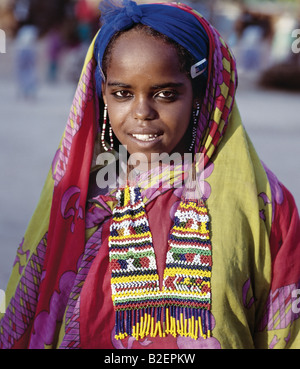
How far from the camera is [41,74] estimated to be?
19.5 m

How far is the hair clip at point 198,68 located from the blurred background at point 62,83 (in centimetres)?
263

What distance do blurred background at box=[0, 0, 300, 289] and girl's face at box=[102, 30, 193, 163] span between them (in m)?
2.49

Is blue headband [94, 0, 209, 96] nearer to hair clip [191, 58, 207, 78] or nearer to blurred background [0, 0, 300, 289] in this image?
hair clip [191, 58, 207, 78]

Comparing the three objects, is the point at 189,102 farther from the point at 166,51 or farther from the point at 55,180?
the point at 55,180

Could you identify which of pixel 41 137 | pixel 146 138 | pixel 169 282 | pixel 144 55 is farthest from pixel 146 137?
pixel 41 137

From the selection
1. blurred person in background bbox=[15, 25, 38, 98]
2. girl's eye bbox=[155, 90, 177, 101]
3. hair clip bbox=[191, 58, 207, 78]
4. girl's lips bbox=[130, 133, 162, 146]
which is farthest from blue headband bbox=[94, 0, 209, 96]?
blurred person in background bbox=[15, 25, 38, 98]

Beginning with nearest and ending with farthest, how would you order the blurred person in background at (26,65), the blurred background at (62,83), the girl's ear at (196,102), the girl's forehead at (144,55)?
the girl's forehead at (144,55), the girl's ear at (196,102), the blurred background at (62,83), the blurred person in background at (26,65)

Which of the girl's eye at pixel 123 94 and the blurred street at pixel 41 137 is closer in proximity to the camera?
the girl's eye at pixel 123 94

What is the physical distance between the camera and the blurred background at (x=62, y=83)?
739cm

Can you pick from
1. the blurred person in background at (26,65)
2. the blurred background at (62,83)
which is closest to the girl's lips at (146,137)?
the blurred background at (62,83)

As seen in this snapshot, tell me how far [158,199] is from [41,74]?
59.2 feet

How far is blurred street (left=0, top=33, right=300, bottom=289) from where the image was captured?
6.09 m

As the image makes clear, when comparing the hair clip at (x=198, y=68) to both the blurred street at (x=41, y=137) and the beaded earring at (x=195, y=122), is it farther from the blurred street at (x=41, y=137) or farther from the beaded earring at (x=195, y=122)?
the blurred street at (x=41, y=137)

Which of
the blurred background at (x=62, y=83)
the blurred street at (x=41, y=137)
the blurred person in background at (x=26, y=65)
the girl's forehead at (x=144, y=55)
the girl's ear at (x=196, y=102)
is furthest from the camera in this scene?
the blurred person in background at (x=26, y=65)
